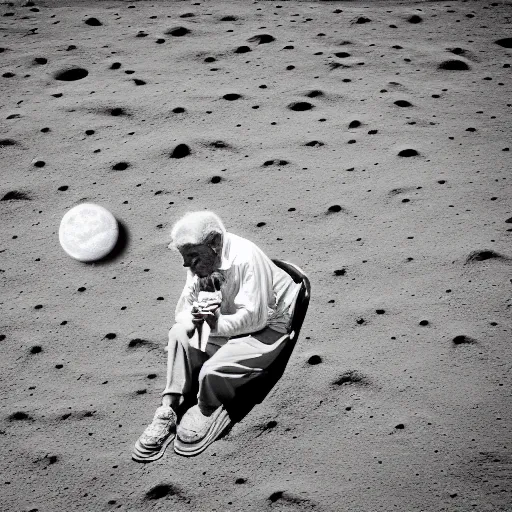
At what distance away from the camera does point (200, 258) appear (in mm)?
3916

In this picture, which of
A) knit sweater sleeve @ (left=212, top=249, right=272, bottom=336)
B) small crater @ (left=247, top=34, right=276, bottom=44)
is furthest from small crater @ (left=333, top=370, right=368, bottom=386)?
small crater @ (left=247, top=34, right=276, bottom=44)

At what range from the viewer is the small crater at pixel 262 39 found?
22.4 feet

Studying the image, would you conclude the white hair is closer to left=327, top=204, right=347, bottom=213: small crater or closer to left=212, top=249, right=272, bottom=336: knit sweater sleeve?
left=212, top=249, right=272, bottom=336: knit sweater sleeve

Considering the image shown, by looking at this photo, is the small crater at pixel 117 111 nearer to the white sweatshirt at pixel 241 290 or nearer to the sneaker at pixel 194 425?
the white sweatshirt at pixel 241 290

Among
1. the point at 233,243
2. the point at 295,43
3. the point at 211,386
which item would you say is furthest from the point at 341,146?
the point at 211,386

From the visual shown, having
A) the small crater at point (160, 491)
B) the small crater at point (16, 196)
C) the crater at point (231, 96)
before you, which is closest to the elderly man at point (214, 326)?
the small crater at point (160, 491)

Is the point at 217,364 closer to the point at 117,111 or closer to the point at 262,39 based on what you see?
the point at 117,111

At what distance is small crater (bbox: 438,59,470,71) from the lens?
6555 mm

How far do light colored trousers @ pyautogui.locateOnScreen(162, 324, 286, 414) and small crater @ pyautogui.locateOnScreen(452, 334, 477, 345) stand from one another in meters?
1.20

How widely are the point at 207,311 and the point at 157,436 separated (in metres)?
0.80

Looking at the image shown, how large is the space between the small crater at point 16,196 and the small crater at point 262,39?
2.48 m

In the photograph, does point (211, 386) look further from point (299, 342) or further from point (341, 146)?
point (341, 146)

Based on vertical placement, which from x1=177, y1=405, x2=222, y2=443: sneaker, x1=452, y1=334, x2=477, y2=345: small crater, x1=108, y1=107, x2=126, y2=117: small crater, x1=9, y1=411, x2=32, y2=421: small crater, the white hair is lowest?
x1=9, y1=411, x2=32, y2=421: small crater

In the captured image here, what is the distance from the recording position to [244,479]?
426 cm
